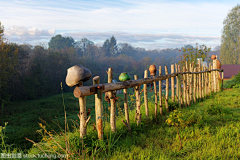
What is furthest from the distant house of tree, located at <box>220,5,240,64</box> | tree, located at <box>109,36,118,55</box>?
tree, located at <box>109,36,118,55</box>

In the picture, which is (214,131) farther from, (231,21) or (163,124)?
(231,21)

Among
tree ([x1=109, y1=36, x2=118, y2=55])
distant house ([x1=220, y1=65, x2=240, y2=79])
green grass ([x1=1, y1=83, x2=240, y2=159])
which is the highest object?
tree ([x1=109, y1=36, x2=118, y2=55])

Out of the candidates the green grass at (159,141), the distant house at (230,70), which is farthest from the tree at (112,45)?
the green grass at (159,141)

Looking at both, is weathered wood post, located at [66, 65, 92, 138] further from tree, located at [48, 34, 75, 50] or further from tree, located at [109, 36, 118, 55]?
tree, located at [109, 36, 118, 55]

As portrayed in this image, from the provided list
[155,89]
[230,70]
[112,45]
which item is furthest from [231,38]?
[112,45]

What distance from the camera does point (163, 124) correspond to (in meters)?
4.85

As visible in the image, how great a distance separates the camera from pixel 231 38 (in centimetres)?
3862

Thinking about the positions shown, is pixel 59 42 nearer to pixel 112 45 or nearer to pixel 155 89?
pixel 112 45

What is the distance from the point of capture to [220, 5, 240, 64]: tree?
123 feet

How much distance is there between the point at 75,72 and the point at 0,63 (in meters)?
16.2

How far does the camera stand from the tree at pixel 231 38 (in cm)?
3753

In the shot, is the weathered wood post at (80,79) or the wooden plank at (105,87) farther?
the weathered wood post at (80,79)

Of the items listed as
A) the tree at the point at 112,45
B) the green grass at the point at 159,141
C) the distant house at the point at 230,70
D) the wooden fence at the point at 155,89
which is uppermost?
the tree at the point at 112,45

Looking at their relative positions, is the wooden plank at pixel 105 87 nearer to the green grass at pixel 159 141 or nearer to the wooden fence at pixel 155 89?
the wooden fence at pixel 155 89
